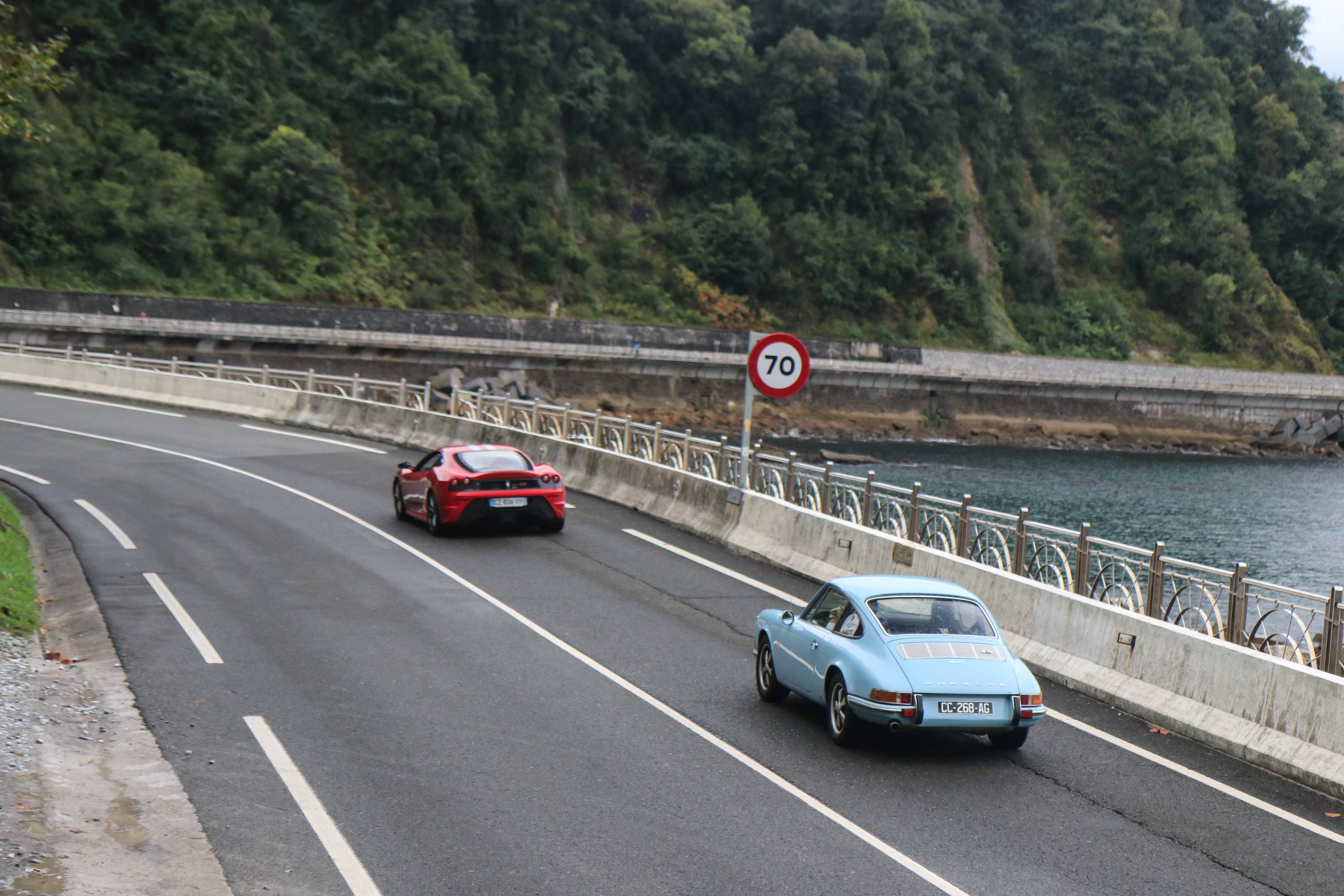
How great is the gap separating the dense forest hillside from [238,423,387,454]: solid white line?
35.6 meters

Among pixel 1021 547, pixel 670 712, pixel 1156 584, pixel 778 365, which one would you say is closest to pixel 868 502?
pixel 778 365

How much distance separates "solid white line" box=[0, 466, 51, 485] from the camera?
22297 millimetres

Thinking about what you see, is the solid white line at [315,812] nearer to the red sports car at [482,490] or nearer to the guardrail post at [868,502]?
the red sports car at [482,490]

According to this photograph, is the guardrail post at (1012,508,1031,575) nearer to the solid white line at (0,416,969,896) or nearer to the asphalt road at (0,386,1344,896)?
the asphalt road at (0,386,1344,896)

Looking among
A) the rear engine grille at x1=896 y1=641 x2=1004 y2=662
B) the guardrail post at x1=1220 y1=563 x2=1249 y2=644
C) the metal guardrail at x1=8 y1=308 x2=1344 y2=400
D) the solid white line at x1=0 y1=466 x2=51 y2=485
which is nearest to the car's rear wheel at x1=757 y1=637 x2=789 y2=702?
the rear engine grille at x1=896 y1=641 x2=1004 y2=662

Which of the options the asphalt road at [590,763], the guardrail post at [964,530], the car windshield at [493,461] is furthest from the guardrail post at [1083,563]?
the car windshield at [493,461]

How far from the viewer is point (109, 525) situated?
60.2ft

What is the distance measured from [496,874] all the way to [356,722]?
10.7 ft

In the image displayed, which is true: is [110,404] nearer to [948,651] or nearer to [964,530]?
[964,530]

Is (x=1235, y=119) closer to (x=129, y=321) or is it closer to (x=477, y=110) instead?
(x=477, y=110)

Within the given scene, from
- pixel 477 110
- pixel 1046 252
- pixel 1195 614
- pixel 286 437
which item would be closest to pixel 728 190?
pixel 477 110

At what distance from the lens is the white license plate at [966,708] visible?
9008 mm

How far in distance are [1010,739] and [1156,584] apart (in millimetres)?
2803

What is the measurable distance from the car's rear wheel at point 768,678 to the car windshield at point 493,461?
8.61 metres
